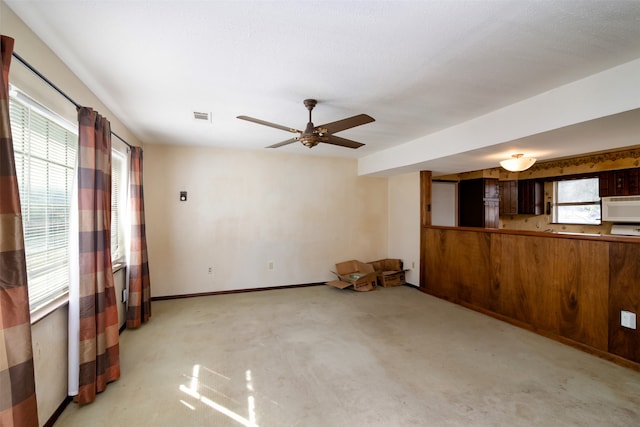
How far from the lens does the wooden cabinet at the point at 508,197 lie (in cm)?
573

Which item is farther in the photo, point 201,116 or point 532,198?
point 532,198

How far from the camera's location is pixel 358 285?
15.2 feet

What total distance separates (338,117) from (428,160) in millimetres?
1526

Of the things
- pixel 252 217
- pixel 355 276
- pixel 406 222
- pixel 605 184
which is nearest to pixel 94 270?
pixel 252 217

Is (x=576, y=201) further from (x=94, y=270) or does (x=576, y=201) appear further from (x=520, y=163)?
(x=94, y=270)

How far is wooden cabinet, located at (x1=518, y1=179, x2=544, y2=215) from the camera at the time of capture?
5535 millimetres

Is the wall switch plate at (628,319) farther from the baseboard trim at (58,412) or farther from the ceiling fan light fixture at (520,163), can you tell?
the baseboard trim at (58,412)

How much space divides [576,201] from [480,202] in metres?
1.64

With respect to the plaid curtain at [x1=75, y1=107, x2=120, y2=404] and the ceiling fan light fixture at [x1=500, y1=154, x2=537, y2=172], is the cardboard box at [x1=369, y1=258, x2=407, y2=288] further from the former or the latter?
the plaid curtain at [x1=75, y1=107, x2=120, y2=404]

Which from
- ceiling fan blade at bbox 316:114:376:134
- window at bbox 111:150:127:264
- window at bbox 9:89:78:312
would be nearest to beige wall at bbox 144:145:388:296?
window at bbox 111:150:127:264

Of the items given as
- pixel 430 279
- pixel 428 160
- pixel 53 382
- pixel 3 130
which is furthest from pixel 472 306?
pixel 3 130

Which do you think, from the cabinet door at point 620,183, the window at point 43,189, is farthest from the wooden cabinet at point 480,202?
the window at point 43,189

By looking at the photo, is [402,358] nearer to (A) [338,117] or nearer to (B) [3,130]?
(A) [338,117]

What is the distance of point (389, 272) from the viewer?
4.95 m
